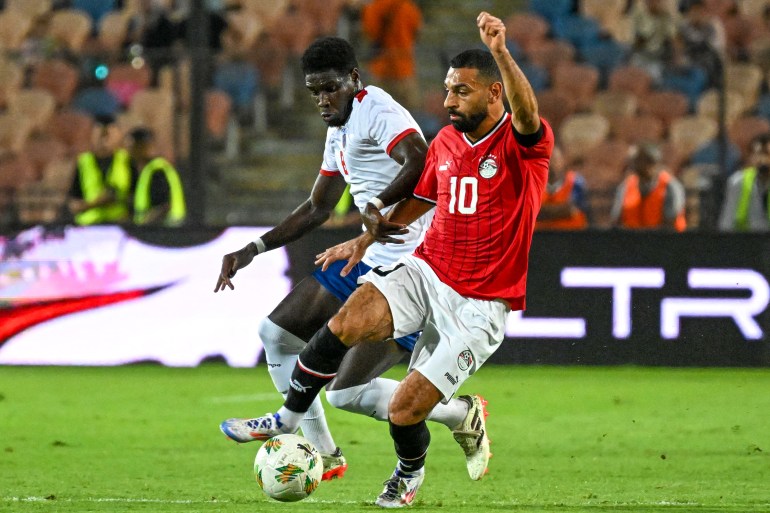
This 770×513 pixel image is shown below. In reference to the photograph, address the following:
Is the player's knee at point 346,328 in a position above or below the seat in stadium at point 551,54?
above

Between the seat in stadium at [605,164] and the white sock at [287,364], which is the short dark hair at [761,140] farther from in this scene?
the white sock at [287,364]

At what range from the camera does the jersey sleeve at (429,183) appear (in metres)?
6.30

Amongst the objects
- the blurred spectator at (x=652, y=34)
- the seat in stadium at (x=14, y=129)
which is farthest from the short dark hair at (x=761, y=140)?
the seat in stadium at (x=14, y=129)

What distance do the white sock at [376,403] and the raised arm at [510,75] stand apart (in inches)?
60.3

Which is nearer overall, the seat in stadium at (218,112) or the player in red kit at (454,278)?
the player in red kit at (454,278)

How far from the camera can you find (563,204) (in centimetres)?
1270

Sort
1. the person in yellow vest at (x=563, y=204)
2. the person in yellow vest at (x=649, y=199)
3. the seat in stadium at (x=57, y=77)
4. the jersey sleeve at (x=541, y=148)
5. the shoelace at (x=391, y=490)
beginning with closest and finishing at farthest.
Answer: the jersey sleeve at (x=541, y=148), the shoelace at (x=391, y=490), the person in yellow vest at (x=649, y=199), the person in yellow vest at (x=563, y=204), the seat in stadium at (x=57, y=77)

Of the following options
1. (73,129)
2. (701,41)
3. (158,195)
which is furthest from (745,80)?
(73,129)

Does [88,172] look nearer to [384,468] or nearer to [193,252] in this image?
[193,252]

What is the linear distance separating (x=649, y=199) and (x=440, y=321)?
22.4 ft

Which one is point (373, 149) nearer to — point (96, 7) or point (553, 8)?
point (553, 8)

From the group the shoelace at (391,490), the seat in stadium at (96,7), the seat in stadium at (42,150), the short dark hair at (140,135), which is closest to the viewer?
the shoelace at (391,490)

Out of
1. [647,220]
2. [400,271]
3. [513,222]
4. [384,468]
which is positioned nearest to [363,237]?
Result: [400,271]

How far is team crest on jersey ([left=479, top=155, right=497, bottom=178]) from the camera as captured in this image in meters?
6.07
